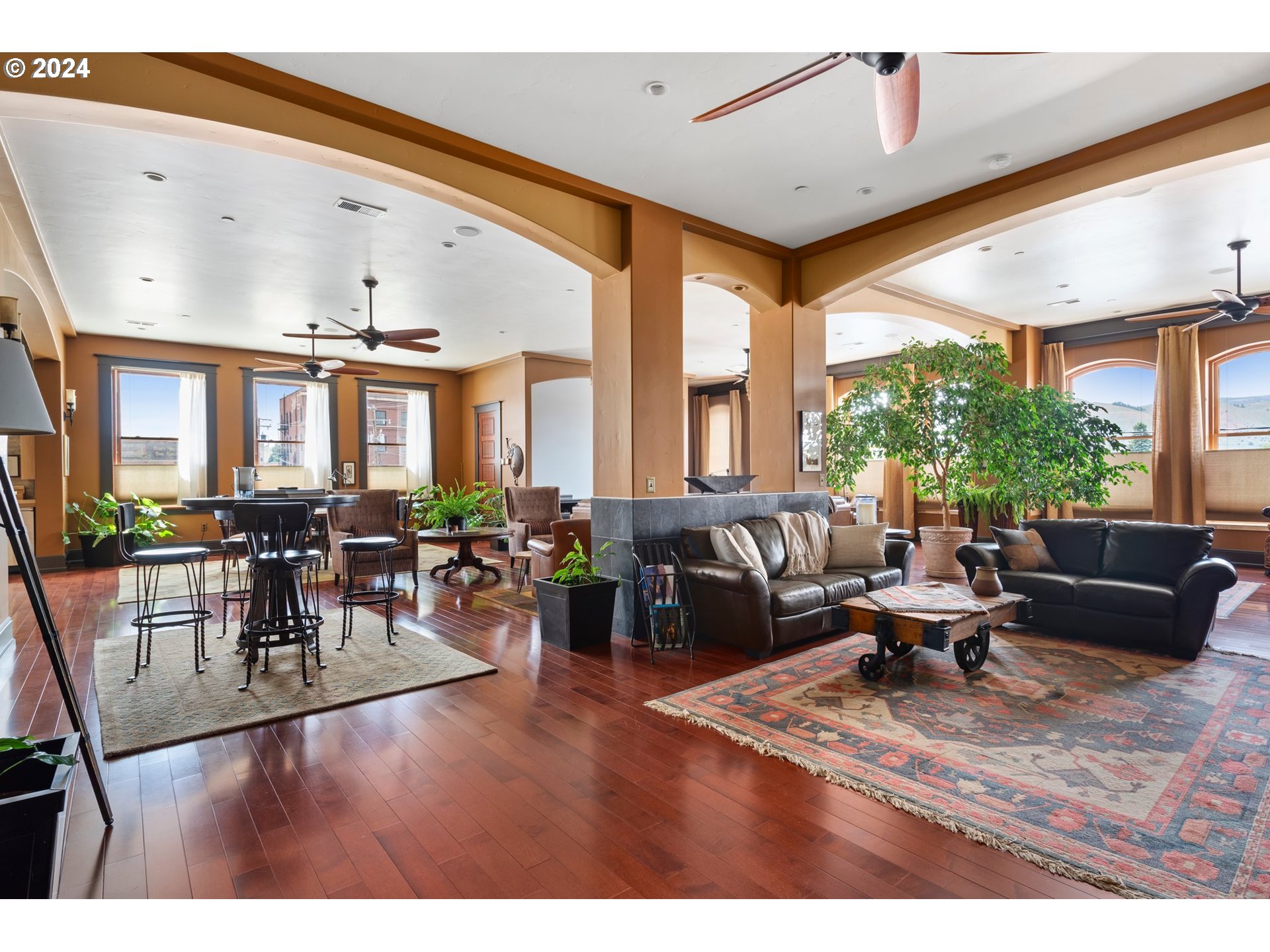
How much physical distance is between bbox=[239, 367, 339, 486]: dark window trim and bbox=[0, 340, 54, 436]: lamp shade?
8672 millimetres

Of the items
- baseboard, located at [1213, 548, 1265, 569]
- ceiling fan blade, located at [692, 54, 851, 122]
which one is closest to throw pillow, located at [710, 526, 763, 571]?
ceiling fan blade, located at [692, 54, 851, 122]

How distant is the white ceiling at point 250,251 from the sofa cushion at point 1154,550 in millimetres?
5290

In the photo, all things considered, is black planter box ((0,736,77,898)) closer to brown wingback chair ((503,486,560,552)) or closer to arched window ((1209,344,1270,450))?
brown wingback chair ((503,486,560,552))

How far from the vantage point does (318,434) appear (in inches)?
438

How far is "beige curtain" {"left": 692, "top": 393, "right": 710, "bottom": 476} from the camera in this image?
14.5 m

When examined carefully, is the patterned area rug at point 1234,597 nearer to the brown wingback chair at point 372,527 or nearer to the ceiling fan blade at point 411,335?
the ceiling fan blade at point 411,335

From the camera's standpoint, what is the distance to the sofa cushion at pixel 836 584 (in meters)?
4.57

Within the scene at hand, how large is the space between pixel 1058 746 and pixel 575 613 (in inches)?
109

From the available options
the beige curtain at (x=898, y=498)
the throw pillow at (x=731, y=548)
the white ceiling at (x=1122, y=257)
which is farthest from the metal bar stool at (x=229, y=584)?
the beige curtain at (x=898, y=498)

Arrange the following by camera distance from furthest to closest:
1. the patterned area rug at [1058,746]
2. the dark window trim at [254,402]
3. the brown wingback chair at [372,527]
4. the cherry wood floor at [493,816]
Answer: the dark window trim at [254,402], the brown wingback chair at [372,527], the patterned area rug at [1058,746], the cherry wood floor at [493,816]

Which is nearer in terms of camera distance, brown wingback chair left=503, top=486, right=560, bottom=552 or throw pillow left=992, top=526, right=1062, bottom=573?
throw pillow left=992, top=526, right=1062, bottom=573

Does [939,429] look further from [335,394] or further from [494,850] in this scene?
[335,394]

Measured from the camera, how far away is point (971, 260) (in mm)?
6449

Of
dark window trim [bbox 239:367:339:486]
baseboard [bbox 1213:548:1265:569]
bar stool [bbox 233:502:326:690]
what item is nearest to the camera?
bar stool [bbox 233:502:326:690]
